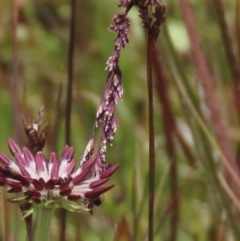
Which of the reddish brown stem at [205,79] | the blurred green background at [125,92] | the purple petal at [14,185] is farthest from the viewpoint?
the blurred green background at [125,92]

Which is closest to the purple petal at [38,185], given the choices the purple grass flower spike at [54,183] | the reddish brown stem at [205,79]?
the purple grass flower spike at [54,183]

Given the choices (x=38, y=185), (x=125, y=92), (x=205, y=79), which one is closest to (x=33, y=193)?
(x=38, y=185)

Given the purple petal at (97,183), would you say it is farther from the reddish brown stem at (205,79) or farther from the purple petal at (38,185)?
the reddish brown stem at (205,79)

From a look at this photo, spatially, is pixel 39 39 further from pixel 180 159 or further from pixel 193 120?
pixel 193 120

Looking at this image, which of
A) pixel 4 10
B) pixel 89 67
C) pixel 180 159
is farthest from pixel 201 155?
pixel 89 67

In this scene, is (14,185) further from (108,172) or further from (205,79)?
(205,79)
